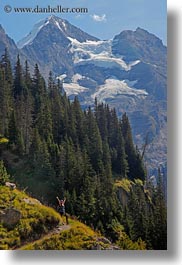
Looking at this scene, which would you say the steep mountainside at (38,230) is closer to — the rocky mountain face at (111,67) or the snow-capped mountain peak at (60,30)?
the rocky mountain face at (111,67)

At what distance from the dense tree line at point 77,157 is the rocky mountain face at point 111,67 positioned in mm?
Answer: 147

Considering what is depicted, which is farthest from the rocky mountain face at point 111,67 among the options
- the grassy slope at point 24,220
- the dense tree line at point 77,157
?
the grassy slope at point 24,220

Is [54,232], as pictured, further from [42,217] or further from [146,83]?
[146,83]

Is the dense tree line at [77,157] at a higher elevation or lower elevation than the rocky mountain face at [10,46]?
lower

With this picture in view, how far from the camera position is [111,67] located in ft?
22.1

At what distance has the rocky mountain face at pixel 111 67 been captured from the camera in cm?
639

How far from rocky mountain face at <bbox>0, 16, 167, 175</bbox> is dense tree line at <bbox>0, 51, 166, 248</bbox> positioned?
5.8 inches

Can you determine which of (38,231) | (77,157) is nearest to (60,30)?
(77,157)

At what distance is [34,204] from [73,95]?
55.5 inches

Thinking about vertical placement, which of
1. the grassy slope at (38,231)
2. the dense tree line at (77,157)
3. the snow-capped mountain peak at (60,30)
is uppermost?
the snow-capped mountain peak at (60,30)

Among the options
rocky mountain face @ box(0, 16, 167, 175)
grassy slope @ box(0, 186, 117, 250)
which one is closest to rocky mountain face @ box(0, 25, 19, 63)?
rocky mountain face @ box(0, 16, 167, 175)

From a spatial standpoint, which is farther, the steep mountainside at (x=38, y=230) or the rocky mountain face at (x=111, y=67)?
the rocky mountain face at (x=111, y=67)

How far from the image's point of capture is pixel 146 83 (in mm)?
6617

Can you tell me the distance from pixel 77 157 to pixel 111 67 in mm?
1214
